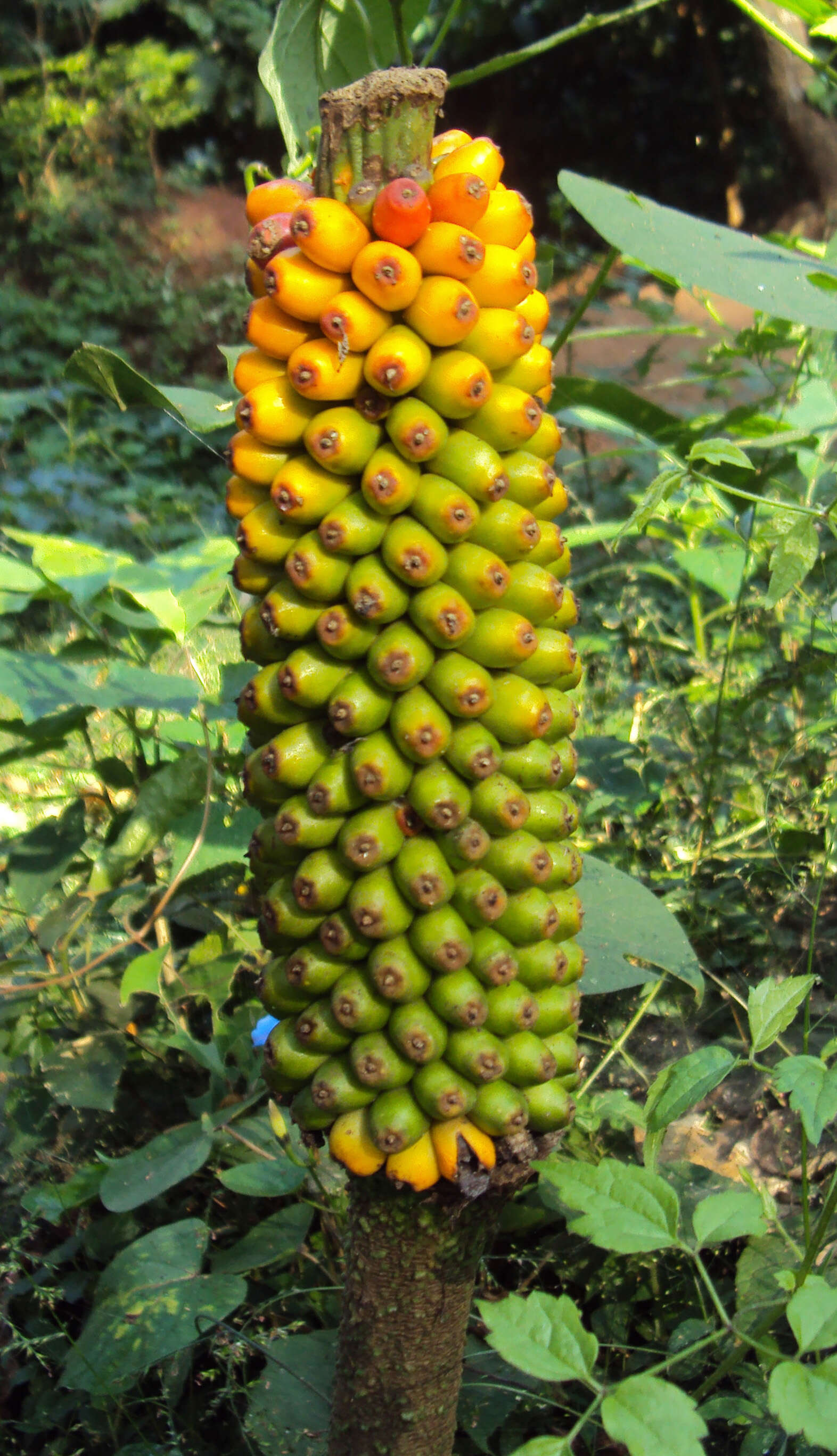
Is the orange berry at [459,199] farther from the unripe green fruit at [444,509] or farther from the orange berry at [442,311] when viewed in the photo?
the unripe green fruit at [444,509]

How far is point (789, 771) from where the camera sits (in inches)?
86.8

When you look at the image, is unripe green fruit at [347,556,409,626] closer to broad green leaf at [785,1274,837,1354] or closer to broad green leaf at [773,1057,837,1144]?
broad green leaf at [773,1057,837,1144]

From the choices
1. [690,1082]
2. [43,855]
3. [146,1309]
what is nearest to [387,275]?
[690,1082]

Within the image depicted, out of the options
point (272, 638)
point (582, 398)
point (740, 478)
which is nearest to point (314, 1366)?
point (272, 638)

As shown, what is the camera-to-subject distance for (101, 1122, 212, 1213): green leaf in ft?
4.56

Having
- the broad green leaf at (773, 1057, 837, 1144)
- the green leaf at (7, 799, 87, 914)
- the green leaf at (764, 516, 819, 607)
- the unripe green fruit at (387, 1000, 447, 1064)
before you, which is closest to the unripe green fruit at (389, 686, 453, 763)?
the unripe green fruit at (387, 1000, 447, 1064)

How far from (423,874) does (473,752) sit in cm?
12

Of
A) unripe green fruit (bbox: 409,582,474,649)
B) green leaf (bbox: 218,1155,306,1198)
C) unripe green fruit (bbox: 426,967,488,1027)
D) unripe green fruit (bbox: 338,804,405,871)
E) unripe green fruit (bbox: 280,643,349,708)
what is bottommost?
green leaf (bbox: 218,1155,306,1198)

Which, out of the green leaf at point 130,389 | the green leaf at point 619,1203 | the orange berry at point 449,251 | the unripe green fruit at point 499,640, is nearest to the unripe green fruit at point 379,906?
→ the unripe green fruit at point 499,640

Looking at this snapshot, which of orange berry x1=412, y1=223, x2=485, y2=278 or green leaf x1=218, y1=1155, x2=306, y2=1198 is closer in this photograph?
orange berry x1=412, y1=223, x2=485, y2=278

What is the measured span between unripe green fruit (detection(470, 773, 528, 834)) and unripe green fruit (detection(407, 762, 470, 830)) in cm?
1

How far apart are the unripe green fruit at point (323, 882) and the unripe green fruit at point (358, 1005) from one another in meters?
0.07

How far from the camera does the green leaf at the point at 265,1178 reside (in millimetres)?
1414

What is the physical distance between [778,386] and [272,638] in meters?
1.89
